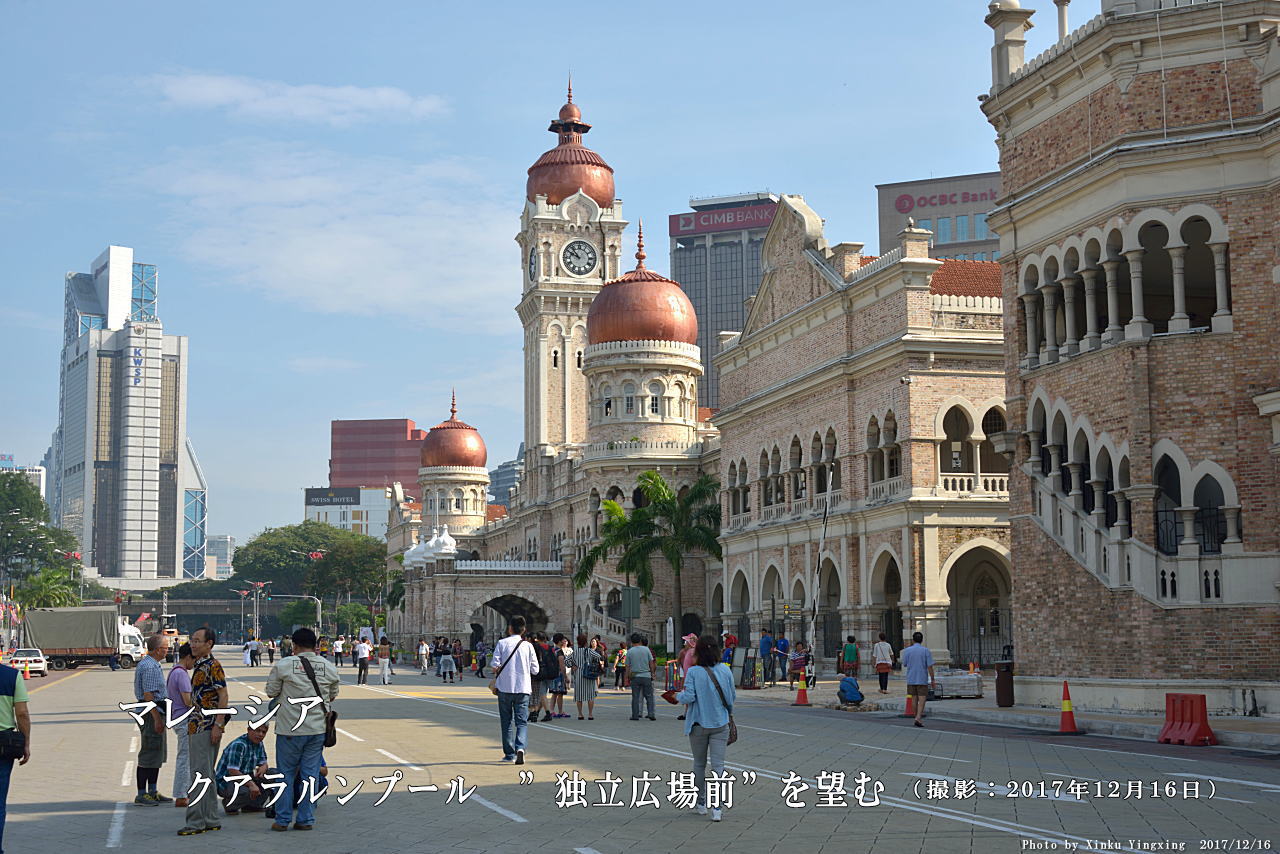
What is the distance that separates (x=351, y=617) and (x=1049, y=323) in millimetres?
139424

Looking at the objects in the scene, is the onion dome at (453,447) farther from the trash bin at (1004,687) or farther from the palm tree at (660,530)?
the trash bin at (1004,687)

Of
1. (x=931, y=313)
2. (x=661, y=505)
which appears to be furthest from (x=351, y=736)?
(x=661, y=505)

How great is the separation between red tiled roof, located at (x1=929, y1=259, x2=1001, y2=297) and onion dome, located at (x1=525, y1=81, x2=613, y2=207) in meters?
49.6

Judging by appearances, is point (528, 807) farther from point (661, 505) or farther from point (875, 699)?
point (661, 505)

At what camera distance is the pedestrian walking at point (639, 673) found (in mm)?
26328

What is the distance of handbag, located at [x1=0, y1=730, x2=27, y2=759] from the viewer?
33.9 feet

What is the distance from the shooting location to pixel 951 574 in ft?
143

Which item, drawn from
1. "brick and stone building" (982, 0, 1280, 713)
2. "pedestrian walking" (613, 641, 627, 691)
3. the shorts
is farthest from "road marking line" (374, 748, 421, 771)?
"pedestrian walking" (613, 641, 627, 691)

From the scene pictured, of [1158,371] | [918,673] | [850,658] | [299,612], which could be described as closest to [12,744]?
[918,673]

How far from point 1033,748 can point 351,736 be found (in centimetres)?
965

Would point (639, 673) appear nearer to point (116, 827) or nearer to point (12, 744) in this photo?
point (116, 827)

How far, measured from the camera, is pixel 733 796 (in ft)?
47.2

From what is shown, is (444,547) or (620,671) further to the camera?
(444,547)

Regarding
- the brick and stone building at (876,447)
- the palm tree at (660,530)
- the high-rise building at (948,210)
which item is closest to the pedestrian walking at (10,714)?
the brick and stone building at (876,447)
